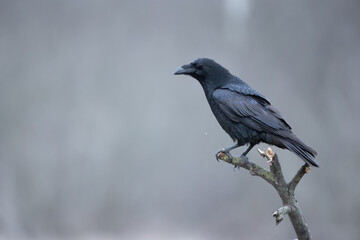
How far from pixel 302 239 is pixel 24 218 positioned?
3597 mm

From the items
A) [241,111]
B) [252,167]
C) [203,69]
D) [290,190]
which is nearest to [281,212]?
[290,190]

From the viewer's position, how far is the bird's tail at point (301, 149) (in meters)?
3.02

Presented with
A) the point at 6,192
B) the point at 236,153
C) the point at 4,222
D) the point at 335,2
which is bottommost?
the point at 4,222

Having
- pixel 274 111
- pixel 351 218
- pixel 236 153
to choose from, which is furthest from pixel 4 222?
pixel 351 218

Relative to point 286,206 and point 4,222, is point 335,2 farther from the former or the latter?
point 4,222

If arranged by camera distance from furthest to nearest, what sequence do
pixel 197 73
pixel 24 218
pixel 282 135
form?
pixel 24 218 → pixel 197 73 → pixel 282 135

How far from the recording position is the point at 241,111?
11.3 ft

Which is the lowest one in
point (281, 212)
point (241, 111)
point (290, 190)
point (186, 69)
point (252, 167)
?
point (281, 212)

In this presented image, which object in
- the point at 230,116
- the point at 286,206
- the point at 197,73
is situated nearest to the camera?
the point at 286,206

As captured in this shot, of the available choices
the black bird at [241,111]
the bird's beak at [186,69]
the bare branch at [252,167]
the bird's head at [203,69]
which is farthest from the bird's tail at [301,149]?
the bird's beak at [186,69]

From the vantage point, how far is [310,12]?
5.76 metres

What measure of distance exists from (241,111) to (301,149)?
54cm

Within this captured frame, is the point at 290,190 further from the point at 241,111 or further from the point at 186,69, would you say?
A: the point at 186,69

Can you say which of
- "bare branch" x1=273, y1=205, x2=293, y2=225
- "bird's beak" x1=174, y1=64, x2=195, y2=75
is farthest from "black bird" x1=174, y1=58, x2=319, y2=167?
"bare branch" x1=273, y1=205, x2=293, y2=225
